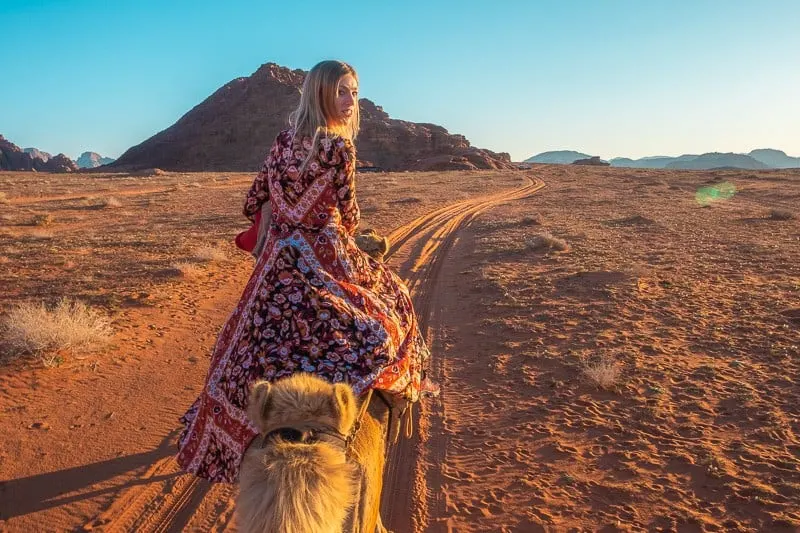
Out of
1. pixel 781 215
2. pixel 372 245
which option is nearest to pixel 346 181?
pixel 372 245

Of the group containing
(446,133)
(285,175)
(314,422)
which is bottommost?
(314,422)

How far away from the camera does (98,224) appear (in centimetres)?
1636

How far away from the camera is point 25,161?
9550 cm

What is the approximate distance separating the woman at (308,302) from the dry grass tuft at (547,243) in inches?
428

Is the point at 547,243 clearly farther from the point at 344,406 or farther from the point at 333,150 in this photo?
the point at 344,406

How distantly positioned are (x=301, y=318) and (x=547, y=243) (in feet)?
38.2

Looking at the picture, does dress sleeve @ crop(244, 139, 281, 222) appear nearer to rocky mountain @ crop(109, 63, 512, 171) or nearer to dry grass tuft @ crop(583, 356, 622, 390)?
dry grass tuft @ crop(583, 356, 622, 390)

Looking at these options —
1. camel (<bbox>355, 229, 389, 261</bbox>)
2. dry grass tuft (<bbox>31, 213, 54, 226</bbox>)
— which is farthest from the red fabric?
dry grass tuft (<bbox>31, 213, 54, 226</bbox>)

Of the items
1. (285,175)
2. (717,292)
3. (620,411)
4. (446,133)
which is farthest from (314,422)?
(446,133)

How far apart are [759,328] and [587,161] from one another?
10885 centimetres

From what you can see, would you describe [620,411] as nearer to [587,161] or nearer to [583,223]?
[583,223]

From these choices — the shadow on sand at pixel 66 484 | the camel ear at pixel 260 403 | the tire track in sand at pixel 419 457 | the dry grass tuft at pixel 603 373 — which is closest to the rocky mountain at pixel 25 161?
the tire track in sand at pixel 419 457

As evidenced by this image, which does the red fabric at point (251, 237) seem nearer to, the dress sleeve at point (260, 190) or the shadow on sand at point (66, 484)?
the dress sleeve at point (260, 190)

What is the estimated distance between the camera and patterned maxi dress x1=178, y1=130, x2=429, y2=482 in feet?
6.95
